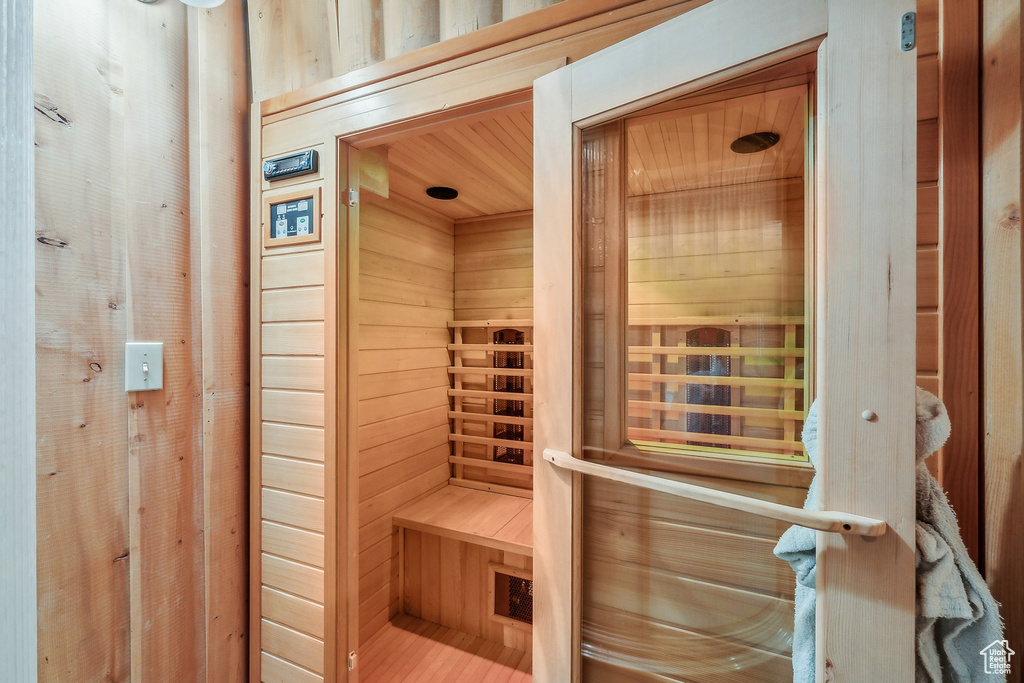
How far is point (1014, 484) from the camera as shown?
0.66 metres

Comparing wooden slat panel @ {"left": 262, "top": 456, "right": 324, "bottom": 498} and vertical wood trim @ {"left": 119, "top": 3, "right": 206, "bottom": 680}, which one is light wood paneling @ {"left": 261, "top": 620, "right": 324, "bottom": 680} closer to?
vertical wood trim @ {"left": 119, "top": 3, "right": 206, "bottom": 680}

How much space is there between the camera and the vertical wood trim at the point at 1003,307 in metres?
0.65

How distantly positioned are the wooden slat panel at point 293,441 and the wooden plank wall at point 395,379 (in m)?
0.52

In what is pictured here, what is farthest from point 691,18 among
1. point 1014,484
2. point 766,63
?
point 1014,484

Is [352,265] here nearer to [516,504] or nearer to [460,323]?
[460,323]

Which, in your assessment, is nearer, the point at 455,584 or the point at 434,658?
the point at 434,658

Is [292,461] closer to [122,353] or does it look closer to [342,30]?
[122,353]

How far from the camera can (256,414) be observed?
1.37 meters

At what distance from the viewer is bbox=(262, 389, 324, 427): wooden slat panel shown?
1279mm

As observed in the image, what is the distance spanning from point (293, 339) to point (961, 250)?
157 cm

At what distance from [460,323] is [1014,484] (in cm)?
235

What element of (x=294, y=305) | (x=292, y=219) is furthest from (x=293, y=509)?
(x=292, y=219)

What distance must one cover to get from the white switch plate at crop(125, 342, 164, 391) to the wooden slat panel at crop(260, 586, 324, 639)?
75 centimetres

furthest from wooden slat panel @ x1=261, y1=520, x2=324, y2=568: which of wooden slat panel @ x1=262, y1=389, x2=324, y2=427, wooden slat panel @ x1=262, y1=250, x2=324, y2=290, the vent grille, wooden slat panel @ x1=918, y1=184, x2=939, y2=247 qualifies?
wooden slat panel @ x1=918, y1=184, x2=939, y2=247
